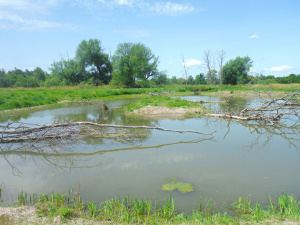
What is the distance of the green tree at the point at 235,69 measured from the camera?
185ft

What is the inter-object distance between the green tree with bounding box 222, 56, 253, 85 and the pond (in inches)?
2001

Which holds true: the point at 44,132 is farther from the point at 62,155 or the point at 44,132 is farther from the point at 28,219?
the point at 28,219

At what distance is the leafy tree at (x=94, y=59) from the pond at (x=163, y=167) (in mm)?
44826

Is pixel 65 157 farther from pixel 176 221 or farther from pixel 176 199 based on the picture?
pixel 176 221

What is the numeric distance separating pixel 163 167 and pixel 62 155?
11.3 ft

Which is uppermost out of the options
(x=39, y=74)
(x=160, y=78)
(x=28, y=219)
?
(x=39, y=74)

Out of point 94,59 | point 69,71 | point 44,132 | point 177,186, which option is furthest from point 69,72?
point 177,186

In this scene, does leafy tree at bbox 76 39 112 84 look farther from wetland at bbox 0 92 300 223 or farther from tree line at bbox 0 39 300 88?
wetland at bbox 0 92 300 223

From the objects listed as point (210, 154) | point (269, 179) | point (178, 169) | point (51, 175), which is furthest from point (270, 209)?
point (51, 175)

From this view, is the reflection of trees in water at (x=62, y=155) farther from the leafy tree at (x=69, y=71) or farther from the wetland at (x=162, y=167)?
the leafy tree at (x=69, y=71)

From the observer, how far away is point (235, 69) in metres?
56.0

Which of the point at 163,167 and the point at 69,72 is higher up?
the point at 69,72

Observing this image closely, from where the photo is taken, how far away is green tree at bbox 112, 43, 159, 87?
161 feet

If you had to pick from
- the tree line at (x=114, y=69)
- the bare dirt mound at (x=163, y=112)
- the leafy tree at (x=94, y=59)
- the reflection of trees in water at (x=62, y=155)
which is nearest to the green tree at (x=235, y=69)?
the tree line at (x=114, y=69)
